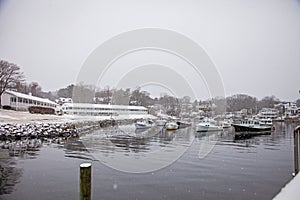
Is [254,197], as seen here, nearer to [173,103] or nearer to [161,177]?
[161,177]

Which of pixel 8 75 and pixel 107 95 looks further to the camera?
pixel 107 95

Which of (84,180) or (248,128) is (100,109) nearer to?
(248,128)

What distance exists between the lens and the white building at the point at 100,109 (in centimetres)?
3993

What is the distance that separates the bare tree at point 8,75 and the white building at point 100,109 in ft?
30.2

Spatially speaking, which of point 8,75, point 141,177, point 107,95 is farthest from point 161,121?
point 141,177

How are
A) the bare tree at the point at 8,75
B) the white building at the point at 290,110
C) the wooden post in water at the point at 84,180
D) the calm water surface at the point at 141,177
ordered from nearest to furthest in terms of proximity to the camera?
the wooden post in water at the point at 84,180, the calm water surface at the point at 141,177, the bare tree at the point at 8,75, the white building at the point at 290,110

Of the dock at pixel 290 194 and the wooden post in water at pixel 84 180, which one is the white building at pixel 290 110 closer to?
the dock at pixel 290 194

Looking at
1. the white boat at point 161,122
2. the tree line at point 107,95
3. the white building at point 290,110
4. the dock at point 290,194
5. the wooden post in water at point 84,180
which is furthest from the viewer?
the white building at point 290,110

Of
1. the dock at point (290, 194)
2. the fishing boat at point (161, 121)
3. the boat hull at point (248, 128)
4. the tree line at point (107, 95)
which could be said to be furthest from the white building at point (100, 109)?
the dock at point (290, 194)

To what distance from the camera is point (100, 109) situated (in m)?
47.2

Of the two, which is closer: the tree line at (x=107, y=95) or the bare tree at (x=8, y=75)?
the tree line at (x=107, y=95)

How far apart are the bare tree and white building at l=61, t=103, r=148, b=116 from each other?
30.2 feet

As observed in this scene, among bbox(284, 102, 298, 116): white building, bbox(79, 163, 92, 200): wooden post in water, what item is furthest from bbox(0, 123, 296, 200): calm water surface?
bbox(284, 102, 298, 116): white building

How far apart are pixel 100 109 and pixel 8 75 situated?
52.0 feet
